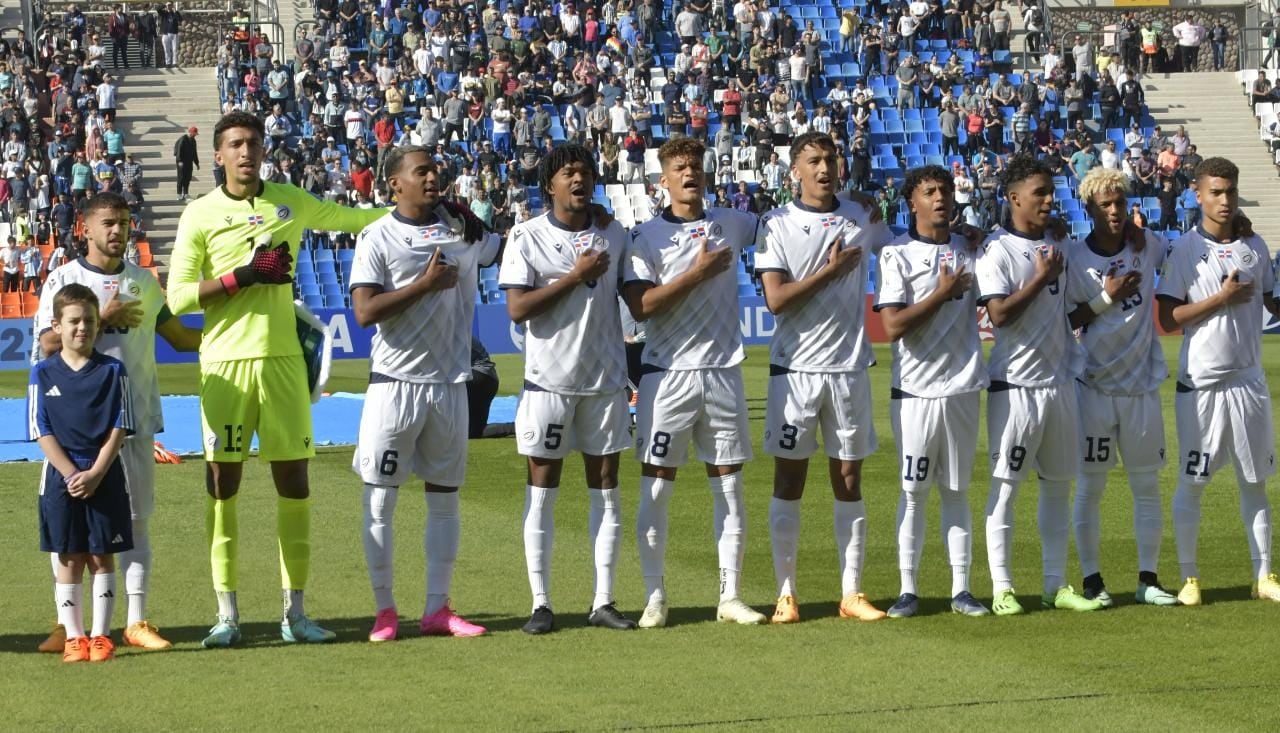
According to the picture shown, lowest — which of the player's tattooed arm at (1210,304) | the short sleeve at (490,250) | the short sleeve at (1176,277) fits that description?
the player's tattooed arm at (1210,304)

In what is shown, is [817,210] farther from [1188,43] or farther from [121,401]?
[1188,43]

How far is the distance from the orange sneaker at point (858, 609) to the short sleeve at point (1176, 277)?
7.16ft

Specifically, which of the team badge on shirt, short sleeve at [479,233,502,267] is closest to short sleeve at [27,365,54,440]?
short sleeve at [479,233,502,267]

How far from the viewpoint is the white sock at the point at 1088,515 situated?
9047 millimetres

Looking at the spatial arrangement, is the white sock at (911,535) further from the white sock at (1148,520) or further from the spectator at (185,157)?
the spectator at (185,157)

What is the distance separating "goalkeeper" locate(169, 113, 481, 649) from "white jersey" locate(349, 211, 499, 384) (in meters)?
0.24

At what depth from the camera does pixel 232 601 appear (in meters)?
8.41

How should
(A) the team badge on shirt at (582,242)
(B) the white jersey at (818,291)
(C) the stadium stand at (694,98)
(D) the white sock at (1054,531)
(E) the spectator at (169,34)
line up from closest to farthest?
(A) the team badge on shirt at (582,242) < (B) the white jersey at (818,291) < (D) the white sock at (1054,531) < (C) the stadium stand at (694,98) < (E) the spectator at (169,34)

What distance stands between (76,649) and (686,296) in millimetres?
3125

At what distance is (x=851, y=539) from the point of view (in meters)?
8.77

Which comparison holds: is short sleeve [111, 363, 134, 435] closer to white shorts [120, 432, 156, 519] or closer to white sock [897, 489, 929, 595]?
white shorts [120, 432, 156, 519]

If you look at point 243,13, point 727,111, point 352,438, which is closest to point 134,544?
point 352,438

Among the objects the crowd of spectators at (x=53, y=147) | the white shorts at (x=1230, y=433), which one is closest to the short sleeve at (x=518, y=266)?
the white shorts at (x=1230, y=433)

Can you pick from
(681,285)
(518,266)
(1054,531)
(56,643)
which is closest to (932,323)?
(1054,531)
